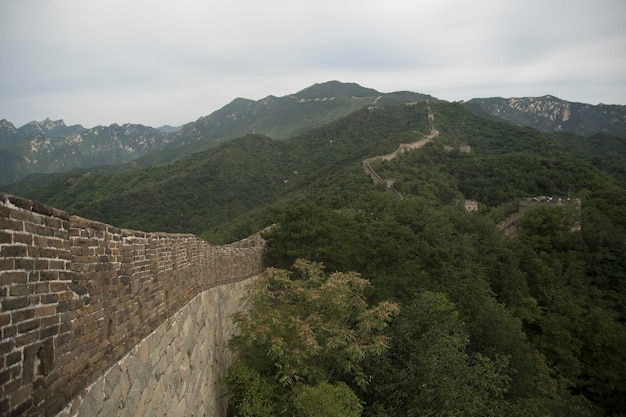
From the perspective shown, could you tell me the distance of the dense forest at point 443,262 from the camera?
1105 cm

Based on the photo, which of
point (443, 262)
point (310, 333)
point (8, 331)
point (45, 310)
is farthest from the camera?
point (443, 262)

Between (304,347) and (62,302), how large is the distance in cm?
728

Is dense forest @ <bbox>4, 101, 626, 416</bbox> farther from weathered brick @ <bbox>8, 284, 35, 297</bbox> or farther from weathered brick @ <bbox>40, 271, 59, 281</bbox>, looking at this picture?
weathered brick @ <bbox>8, 284, 35, 297</bbox>

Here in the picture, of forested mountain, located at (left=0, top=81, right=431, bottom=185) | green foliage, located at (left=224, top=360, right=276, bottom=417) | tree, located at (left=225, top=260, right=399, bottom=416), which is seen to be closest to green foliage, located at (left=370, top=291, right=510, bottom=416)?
tree, located at (left=225, top=260, right=399, bottom=416)

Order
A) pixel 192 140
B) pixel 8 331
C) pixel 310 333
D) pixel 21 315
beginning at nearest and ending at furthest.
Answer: pixel 8 331
pixel 21 315
pixel 310 333
pixel 192 140

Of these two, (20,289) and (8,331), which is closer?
A: (8,331)

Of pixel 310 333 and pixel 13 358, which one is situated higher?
pixel 13 358

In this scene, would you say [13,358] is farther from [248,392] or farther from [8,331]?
[248,392]

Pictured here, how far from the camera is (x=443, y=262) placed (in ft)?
66.8

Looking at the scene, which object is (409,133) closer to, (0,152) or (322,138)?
(322,138)

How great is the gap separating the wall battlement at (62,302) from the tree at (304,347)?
4287 mm

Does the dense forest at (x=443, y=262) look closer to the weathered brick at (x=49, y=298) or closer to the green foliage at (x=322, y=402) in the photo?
the green foliage at (x=322, y=402)

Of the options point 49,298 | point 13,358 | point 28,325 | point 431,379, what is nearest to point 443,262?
point 431,379

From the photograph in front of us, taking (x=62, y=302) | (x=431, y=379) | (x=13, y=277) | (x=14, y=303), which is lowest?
(x=431, y=379)
